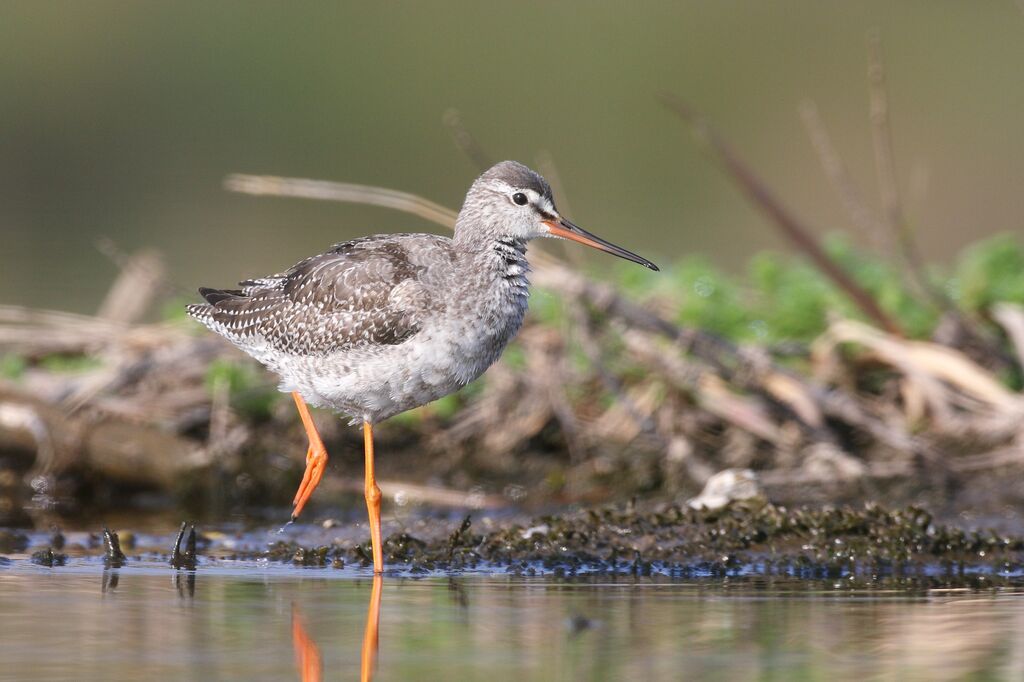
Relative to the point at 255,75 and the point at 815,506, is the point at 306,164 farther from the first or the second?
the point at 815,506

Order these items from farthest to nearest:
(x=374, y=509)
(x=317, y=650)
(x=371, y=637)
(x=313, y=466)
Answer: (x=313, y=466) → (x=374, y=509) → (x=371, y=637) → (x=317, y=650)

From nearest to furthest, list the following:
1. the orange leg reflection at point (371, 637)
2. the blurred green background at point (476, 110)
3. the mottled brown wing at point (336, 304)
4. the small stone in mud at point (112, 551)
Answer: the orange leg reflection at point (371, 637), the small stone in mud at point (112, 551), the mottled brown wing at point (336, 304), the blurred green background at point (476, 110)

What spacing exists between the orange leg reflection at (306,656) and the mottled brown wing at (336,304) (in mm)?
2213

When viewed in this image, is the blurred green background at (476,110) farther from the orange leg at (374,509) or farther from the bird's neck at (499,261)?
the bird's neck at (499,261)

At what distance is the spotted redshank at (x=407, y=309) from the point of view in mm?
7926

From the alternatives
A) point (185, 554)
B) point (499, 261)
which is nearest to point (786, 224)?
point (499, 261)

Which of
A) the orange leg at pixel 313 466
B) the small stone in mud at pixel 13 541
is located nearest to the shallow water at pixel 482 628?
the small stone in mud at pixel 13 541

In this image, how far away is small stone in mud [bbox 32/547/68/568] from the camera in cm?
771

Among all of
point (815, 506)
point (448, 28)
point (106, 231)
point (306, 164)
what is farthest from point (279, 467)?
point (448, 28)

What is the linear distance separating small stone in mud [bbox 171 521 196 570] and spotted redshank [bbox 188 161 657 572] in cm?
93

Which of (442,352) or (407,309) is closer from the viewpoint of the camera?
(442,352)

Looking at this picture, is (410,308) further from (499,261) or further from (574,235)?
(574,235)

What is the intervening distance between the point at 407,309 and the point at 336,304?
551 mm

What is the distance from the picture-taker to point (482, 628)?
6184mm
